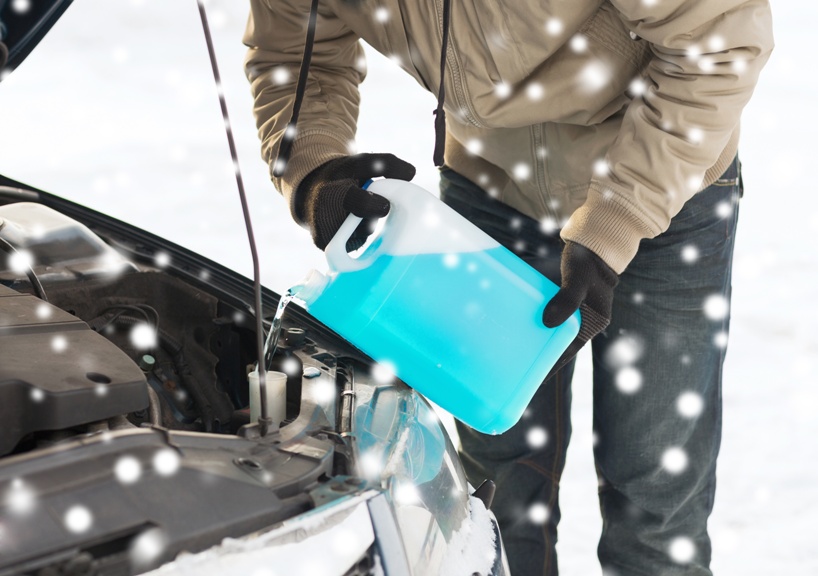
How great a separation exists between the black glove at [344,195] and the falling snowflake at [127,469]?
0.47m

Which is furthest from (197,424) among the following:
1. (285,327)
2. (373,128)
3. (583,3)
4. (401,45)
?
(373,128)

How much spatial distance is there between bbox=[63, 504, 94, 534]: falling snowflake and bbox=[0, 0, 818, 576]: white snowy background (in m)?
1.23

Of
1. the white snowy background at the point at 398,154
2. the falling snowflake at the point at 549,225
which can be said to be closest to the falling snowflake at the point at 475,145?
the falling snowflake at the point at 549,225

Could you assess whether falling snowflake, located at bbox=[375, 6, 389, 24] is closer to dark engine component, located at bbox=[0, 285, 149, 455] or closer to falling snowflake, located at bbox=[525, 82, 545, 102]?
falling snowflake, located at bbox=[525, 82, 545, 102]

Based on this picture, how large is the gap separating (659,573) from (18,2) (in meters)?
1.36

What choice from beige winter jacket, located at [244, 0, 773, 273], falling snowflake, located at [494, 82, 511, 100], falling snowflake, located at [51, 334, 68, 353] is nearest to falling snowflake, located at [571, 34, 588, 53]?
beige winter jacket, located at [244, 0, 773, 273]

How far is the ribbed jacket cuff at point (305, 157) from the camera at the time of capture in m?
1.31

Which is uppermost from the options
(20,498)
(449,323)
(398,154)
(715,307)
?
(398,154)

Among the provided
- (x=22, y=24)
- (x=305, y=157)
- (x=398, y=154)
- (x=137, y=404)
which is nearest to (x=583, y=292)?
(x=305, y=157)

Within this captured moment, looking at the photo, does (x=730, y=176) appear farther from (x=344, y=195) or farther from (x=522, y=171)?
(x=344, y=195)

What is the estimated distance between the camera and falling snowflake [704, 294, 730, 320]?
1.41 metres

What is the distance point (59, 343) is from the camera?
0.97 metres

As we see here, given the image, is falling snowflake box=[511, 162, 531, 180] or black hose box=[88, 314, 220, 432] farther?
falling snowflake box=[511, 162, 531, 180]

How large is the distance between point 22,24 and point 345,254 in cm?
64
